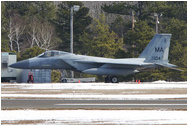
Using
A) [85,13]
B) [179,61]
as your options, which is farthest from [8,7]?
[179,61]

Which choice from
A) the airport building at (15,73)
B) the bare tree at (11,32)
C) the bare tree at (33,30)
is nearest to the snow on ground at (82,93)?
the airport building at (15,73)

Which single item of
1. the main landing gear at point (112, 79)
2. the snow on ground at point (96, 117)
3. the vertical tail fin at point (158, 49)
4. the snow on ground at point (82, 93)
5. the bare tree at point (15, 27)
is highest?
the bare tree at point (15, 27)

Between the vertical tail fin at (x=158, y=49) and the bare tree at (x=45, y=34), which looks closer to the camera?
the vertical tail fin at (x=158, y=49)

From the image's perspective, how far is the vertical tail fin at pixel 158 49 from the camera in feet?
110

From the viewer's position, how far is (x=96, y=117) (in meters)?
11.3

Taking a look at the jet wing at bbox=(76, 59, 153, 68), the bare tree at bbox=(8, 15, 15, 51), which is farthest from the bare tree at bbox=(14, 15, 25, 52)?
the jet wing at bbox=(76, 59, 153, 68)

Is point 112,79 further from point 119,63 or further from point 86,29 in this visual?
point 86,29

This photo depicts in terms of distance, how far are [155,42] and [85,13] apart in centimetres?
3350

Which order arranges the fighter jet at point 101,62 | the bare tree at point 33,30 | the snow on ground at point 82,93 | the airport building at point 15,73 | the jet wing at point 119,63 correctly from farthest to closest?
the bare tree at point 33,30 < the airport building at point 15,73 < the jet wing at point 119,63 < the fighter jet at point 101,62 < the snow on ground at point 82,93

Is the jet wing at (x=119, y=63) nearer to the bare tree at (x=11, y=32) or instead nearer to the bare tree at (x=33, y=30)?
the bare tree at (x=11, y=32)

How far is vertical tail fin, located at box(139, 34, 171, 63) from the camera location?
33.6m

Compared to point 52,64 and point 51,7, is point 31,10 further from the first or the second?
point 52,64

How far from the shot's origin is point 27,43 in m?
68.4

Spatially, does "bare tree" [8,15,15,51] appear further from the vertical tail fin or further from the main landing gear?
the vertical tail fin
